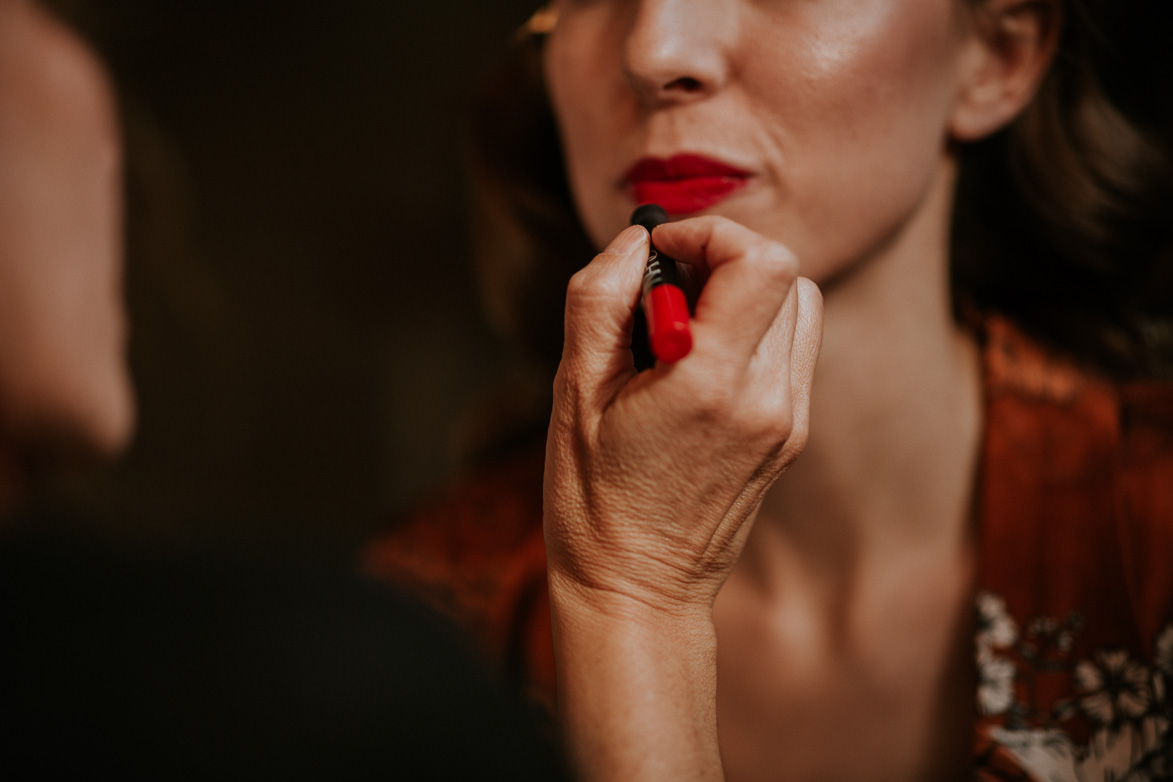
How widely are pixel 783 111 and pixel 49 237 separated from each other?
1.70 feet

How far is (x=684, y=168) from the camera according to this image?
2.09 feet

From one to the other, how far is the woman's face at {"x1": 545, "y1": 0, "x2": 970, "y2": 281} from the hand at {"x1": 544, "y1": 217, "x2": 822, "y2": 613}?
183 mm

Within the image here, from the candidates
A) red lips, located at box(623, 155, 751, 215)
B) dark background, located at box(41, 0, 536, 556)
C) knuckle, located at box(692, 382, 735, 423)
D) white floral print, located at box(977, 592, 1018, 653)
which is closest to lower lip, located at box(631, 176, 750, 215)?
red lips, located at box(623, 155, 751, 215)

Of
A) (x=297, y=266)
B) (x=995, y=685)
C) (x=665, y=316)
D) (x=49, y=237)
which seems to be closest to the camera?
(x=665, y=316)

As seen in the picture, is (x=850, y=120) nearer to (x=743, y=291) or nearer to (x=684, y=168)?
(x=684, y=168)

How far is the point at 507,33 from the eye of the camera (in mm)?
1223

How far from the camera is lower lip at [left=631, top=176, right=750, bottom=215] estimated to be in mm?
634

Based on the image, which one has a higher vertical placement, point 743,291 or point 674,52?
point 674,52

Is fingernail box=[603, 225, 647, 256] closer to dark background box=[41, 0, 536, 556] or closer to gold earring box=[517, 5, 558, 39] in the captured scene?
gold earring box=[517, 5, 558, 39]

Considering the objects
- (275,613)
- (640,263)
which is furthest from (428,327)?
(275,613)

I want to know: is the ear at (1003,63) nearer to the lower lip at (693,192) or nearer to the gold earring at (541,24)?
the lower lip at (693,192)

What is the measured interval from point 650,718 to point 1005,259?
28.9 inches

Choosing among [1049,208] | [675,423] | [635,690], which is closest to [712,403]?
[675,423]

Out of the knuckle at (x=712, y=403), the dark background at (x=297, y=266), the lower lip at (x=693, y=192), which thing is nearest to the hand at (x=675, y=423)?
the knuckle at (x=712, y=403)
